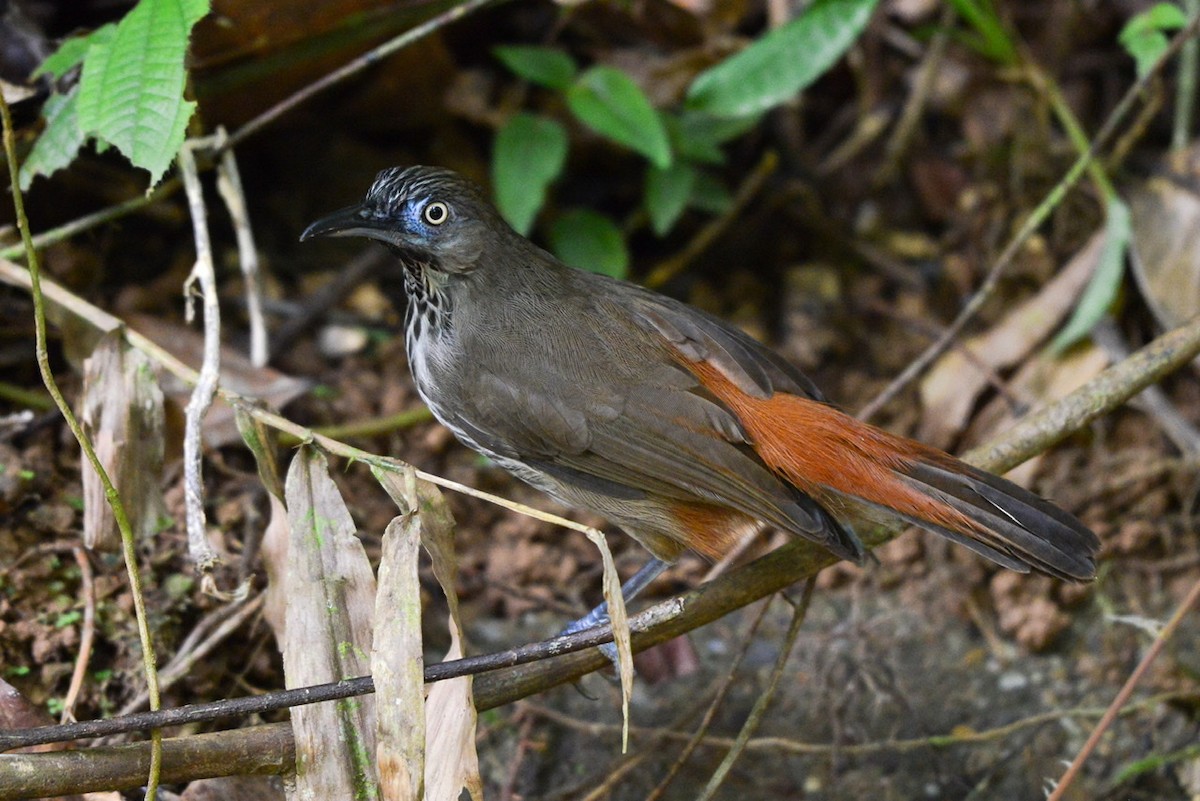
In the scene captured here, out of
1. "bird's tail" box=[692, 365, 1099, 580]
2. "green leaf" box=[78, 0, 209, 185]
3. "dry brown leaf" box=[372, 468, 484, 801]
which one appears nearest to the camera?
"dry brown leaf" box=[372, 468, 484, 801]

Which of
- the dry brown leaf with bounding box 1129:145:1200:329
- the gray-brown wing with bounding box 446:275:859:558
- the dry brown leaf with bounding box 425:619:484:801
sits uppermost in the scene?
the dry brown leaf with bounding box 1129:145:1200:329

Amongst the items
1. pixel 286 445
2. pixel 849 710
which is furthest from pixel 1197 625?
pixel 286 445

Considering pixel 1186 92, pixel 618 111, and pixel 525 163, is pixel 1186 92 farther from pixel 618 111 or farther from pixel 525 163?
pixel 525 163

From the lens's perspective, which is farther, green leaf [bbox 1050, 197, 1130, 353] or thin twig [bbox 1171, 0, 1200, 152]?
thin twig [bbox 1171, 0, 1200, 152]

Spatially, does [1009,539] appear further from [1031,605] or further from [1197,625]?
[1197,625]

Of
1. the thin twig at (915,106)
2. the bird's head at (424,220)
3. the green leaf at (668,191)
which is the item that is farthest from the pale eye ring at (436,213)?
the thin twig at (915,106)

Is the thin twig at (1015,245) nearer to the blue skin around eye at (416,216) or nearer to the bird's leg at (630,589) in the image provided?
the bird's leg at (630,589)

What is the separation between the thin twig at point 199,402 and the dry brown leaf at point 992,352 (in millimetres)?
2591

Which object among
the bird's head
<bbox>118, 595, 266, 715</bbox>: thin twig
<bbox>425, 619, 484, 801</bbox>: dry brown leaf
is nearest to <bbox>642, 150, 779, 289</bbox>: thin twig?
the bird's head

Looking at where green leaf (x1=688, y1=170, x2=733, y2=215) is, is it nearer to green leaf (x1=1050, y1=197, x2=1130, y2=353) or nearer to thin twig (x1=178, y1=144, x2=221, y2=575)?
green leaf (x1=1050, y1=197, x2=1130, y2=353)

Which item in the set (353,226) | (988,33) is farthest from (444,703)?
(988,33)

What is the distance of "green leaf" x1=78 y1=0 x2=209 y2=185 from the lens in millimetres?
2561

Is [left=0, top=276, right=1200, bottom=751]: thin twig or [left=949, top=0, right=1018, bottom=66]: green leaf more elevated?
[left=949, top=0, right=1018, bottom=66]: green leaf

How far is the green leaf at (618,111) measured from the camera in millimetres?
3998
